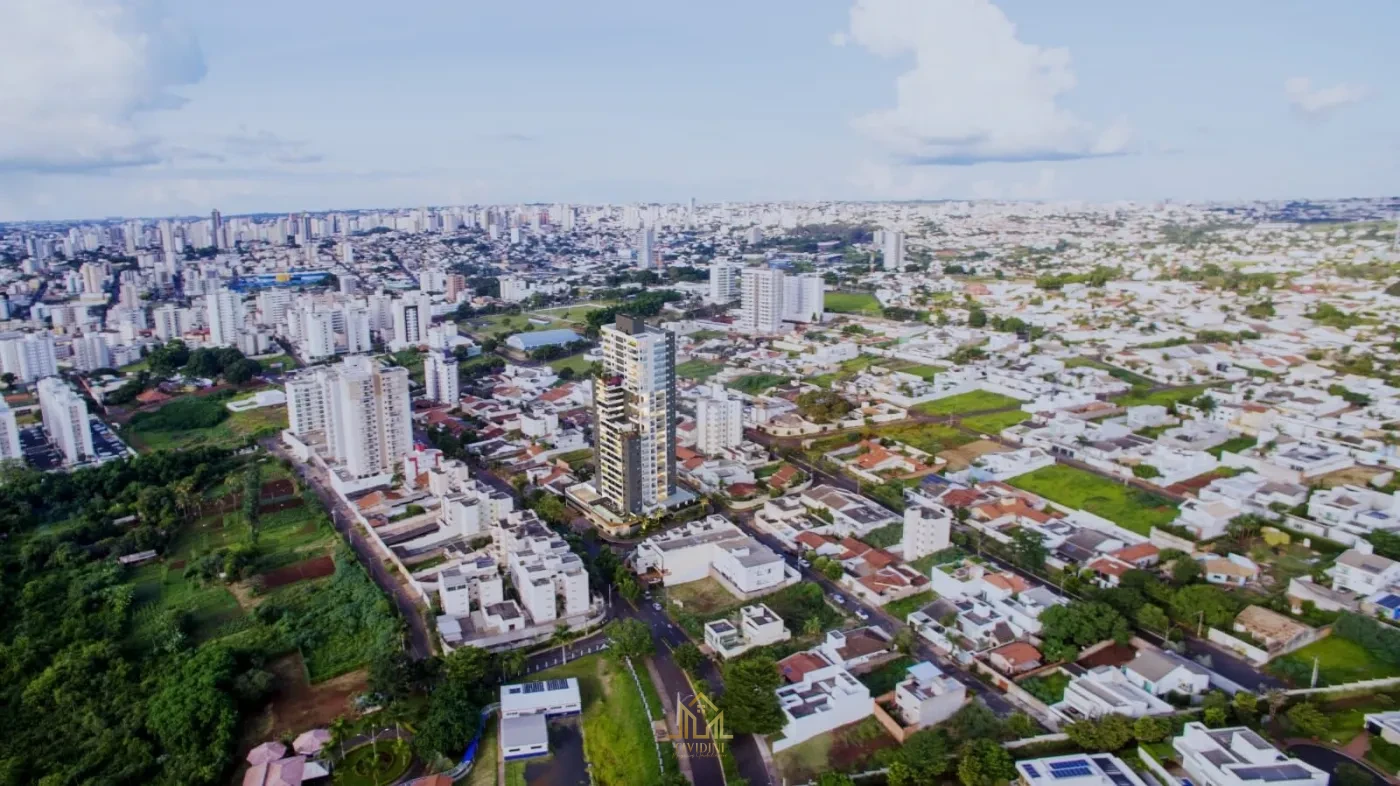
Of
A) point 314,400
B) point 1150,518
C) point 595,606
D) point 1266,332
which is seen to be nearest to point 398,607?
point 595,606

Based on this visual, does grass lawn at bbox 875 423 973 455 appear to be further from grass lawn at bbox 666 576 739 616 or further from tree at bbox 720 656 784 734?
tree at bbox 720 656 784 734

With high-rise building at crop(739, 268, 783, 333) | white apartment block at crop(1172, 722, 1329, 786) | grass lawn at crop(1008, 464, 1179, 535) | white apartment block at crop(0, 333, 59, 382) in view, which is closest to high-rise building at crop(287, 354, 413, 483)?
grass lawn at crop(1008, 464, 1179, 535)

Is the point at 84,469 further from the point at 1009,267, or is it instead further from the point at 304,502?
the point at 1009,267

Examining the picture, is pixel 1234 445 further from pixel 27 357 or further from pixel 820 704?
pixel 27 357

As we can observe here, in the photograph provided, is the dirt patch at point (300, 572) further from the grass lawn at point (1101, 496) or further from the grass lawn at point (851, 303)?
the grass lawn at point (851, 303)

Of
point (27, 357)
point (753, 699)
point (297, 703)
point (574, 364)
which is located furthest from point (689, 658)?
point (27, 357)

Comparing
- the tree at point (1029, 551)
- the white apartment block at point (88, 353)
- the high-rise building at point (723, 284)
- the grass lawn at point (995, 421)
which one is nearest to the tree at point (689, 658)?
the tree at point (1029, 551)
